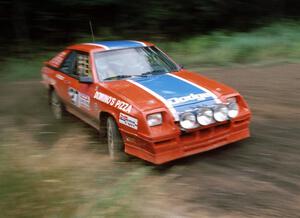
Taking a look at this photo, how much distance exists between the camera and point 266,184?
511cm

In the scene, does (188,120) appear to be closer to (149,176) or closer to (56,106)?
(149,176)

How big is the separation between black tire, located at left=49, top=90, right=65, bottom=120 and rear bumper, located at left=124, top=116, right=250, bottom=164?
268 cm

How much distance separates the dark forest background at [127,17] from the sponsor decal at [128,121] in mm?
11255

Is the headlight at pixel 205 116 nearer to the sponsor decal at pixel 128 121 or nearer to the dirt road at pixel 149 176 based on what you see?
the dirt road at pixel 149 176

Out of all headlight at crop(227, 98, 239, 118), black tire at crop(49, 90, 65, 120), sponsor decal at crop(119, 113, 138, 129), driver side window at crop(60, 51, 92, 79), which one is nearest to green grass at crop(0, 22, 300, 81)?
black tire at crop(49, 90, 65, 120)

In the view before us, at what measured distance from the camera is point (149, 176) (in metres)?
5.64

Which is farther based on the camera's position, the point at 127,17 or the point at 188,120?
the point at 127,17

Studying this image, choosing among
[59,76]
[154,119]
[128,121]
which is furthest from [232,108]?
[59,76]

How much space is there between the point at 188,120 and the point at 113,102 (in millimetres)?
1027

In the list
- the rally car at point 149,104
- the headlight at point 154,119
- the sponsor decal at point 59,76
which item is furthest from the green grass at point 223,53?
the headlight at point 154,119

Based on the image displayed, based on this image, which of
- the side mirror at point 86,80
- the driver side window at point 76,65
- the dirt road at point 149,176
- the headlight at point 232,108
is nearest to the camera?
the dirt road at point 149,176

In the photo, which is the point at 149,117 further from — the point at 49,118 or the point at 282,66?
the point at 282,66

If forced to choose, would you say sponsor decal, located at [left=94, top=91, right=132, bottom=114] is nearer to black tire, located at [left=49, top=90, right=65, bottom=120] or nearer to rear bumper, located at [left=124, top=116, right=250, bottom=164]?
rear bumper, located at [left=124, top=116, right=250, bottom=164]

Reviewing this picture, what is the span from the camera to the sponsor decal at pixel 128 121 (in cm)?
568
